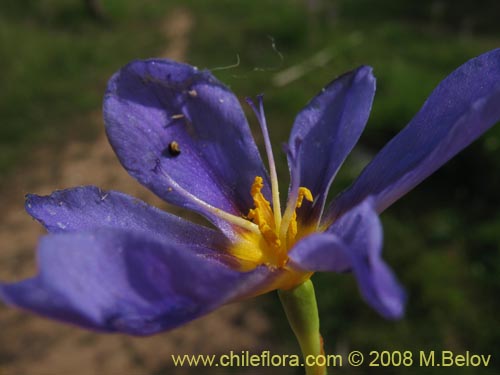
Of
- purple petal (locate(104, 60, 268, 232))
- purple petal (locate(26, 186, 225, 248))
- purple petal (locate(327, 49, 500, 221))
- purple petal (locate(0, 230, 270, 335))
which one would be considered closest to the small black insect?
purple petal (locate(104, 60, 268, 232))

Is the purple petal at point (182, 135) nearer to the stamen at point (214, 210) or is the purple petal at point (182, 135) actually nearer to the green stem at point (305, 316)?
the stamen at point (214, 210)

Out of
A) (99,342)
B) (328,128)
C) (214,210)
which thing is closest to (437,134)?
(328,128)

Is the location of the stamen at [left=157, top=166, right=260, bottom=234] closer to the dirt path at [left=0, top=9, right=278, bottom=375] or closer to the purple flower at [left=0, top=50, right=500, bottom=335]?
the purple flower at [left=0, top=50, right=500, bottom=335]

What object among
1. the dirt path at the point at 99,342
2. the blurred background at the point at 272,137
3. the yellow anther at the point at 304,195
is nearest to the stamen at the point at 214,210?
the yellow anther at the point at 304,195

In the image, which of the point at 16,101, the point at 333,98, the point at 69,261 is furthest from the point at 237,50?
the point at 69,261

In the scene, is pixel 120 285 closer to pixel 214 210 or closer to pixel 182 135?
pixel 214 210

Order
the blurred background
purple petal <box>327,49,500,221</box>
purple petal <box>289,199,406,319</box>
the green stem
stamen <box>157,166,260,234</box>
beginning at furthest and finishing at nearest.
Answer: the blurred background
stamen <box>157,166,260,234</box>
the green stem
purple petal <box>327,49,500,221</box>
purple petal <box>289,199,406,319</box>

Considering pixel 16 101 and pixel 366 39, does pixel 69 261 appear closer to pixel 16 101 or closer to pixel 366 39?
pixel 16 101
